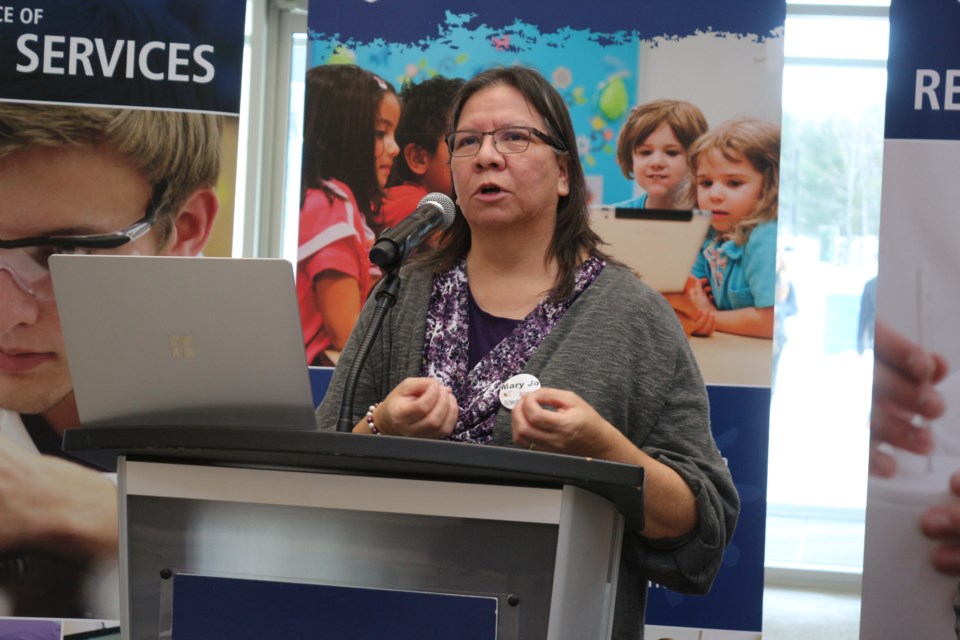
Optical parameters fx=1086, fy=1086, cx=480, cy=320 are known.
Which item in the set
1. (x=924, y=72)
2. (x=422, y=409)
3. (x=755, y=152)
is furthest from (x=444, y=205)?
(x=924, y=72)

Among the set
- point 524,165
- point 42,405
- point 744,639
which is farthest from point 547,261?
point 42,405

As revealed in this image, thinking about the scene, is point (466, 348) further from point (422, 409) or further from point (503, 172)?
point (422, 409)

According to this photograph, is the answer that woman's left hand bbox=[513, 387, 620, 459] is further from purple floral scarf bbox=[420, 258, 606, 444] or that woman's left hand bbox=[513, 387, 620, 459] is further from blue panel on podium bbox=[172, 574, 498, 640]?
purple floral scarf bbox=[420, 258, 606, 444]

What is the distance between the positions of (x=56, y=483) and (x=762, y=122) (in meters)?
Result: 2.35

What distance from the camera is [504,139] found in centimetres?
169

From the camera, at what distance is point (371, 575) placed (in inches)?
45.5

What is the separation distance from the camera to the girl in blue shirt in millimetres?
3123

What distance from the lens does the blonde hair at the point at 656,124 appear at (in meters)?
3.16

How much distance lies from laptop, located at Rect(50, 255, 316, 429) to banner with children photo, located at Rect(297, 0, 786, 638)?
1987mm

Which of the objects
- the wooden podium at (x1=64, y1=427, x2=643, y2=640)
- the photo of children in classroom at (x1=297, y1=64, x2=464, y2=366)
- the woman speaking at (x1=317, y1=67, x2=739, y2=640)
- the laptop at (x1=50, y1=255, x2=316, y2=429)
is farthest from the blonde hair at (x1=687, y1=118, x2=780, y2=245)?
the laptop at (x1=50, y1=255, x2=316, y2=429)

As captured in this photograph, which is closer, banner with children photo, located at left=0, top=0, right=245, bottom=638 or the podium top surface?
the podium top surface

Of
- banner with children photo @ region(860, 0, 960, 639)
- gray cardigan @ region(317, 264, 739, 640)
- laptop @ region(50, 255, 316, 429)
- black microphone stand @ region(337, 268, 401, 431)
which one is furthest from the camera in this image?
banner with children photo @ region(860, 0, 960, 639)

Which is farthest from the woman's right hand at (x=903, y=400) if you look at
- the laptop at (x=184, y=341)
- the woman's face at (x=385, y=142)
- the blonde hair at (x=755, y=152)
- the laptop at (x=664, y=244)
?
the laptop at (x=184, y=341)

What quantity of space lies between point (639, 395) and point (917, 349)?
1780 mm
